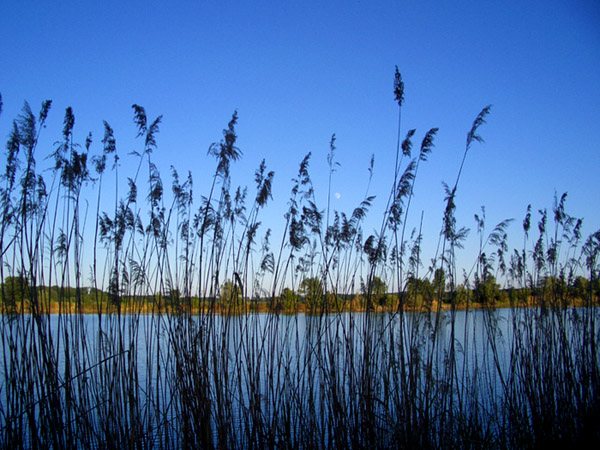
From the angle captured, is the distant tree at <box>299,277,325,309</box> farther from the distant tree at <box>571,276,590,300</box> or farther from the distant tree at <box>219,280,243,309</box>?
the distant tree at <box>571,276,590,300</box>

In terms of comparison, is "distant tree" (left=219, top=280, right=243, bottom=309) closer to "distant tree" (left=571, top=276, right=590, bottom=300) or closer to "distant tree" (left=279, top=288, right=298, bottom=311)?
"distant tree" (left=279, top=288, right=298, bottom=311)

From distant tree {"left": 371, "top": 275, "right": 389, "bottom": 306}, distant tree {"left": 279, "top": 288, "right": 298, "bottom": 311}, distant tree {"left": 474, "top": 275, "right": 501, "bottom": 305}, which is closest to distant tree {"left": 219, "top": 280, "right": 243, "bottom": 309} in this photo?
distant tree {"left": 279, "top": 288, "right": 298, "bottom": 311}

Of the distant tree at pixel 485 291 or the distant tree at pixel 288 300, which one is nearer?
the distant tree at pixel 288 300

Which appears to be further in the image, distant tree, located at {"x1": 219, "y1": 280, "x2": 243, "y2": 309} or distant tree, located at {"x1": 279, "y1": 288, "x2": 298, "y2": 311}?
distant tree, located at {"x1": 279, "y1": 288, "x2": 298, "y2": 311}

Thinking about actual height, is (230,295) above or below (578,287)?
above

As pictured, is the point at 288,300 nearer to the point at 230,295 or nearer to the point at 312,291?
the point at 312,291

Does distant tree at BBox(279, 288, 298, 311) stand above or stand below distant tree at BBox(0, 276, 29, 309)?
below

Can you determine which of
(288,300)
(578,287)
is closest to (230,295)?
(288,300)

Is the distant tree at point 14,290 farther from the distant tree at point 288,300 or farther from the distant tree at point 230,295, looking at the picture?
the distant tree at point 288,300

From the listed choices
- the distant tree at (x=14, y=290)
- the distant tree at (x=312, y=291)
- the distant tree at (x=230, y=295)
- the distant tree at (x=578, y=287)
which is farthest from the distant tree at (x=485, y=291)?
the distant tree at (x=14, y=290)

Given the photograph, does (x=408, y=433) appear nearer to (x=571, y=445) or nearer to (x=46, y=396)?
(x=571, y=445)

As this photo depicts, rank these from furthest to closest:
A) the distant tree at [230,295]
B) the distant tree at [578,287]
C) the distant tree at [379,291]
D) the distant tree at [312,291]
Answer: the distant tree at [578,287] < the distant tree at [379,291] < the distant tree at [312,291] < the distant tree at [230,295]

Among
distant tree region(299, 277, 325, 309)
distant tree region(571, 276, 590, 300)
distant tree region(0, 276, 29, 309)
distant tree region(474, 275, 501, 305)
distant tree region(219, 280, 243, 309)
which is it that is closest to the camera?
distant tree region(0, 276, 29, 309)

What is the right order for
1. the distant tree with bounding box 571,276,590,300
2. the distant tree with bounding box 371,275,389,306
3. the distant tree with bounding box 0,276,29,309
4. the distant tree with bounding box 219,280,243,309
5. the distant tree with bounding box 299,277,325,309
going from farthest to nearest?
the distant tree with bounding box 571,276,590,300, the distant tree with bounding box 371,275,389,306, the distant tree with bounding box 299,277,325,309, the distant tree with bounding box 219,280,243,309, the distant tree with bounding box 0,276,29,309
